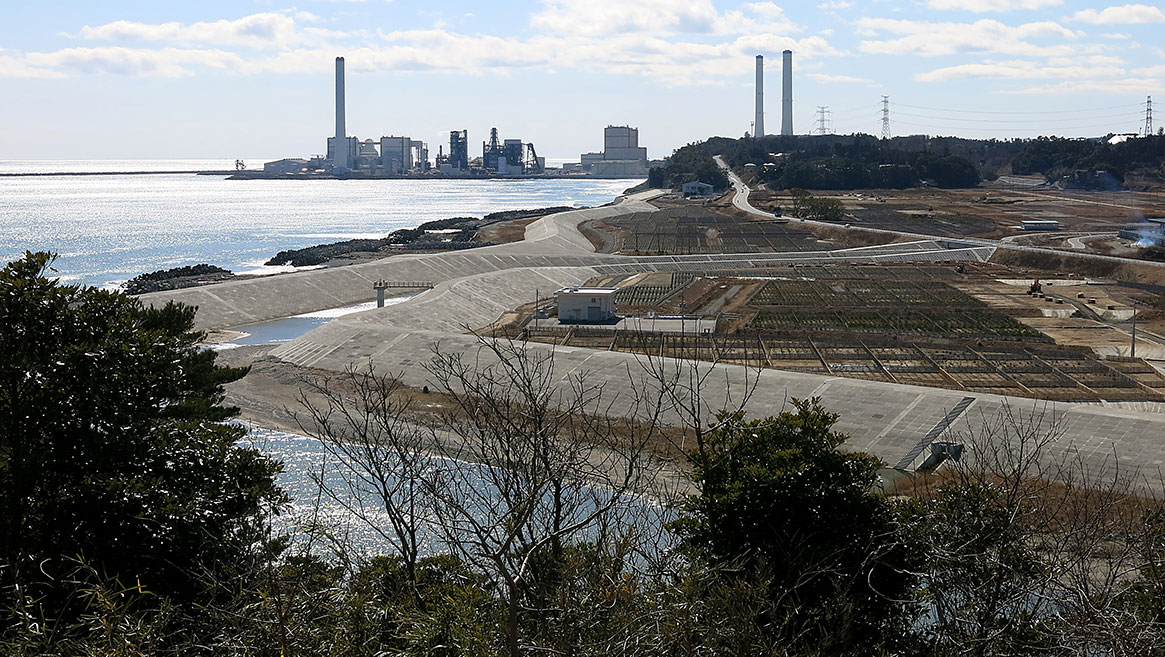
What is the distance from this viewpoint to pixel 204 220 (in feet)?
384

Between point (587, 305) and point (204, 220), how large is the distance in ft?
286

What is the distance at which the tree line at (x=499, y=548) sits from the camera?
8016mm

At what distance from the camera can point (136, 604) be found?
33.7ft

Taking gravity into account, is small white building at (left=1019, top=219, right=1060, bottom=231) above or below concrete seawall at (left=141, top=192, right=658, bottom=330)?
above

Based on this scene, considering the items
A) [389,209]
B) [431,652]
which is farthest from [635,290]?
[389,209]

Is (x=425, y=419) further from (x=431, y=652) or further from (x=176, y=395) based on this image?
(x=431, y=652)

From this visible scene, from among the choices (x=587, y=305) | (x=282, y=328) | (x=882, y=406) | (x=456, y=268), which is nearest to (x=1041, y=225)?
(x=456, y=268)

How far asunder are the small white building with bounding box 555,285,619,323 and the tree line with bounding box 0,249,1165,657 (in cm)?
2852

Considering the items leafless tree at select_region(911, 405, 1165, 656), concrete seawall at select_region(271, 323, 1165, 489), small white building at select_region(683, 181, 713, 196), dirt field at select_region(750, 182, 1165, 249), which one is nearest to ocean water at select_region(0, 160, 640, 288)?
small white building at select_region(683, 181, 713, 196)

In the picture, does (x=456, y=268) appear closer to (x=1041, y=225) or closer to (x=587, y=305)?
(x=587, y=305)

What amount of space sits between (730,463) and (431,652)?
4687 mm

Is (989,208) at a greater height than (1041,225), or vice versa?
(989,208)

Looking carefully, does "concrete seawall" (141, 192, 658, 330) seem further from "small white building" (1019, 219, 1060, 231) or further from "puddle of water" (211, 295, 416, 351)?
"small white building" (1019, 219, 1060, 231)

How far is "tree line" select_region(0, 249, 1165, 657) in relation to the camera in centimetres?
802
